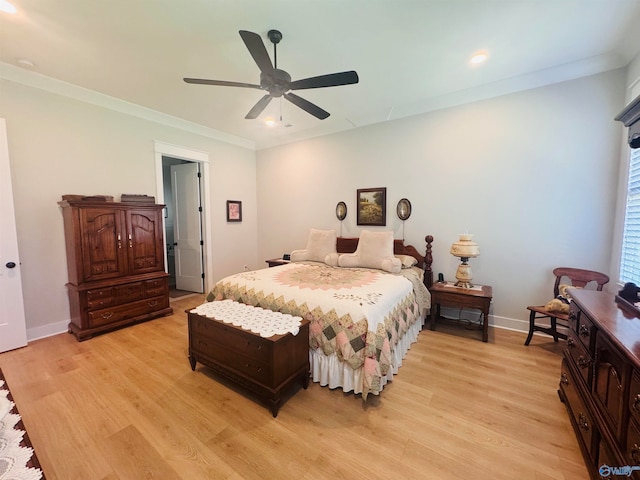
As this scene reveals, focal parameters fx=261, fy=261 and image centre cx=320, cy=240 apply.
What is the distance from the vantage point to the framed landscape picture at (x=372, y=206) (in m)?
4.09

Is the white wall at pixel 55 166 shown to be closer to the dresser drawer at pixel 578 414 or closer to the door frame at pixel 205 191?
the door frame at pixel 205 191

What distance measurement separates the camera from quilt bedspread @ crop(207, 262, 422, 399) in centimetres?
203

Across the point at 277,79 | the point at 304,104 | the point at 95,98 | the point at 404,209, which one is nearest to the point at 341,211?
the point at 404,209

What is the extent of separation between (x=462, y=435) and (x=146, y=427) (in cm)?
212

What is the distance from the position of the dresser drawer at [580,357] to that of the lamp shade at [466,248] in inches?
51.6

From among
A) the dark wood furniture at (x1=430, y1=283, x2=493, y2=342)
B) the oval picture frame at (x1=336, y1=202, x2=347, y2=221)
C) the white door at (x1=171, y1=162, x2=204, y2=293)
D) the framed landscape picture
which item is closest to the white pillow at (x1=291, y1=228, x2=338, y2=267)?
the oval picture frame at (x1=336, y1=202, x2=347, y2=221)

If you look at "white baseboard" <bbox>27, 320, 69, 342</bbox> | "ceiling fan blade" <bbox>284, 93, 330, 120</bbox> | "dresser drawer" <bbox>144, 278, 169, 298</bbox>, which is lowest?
"white baseboard" <bbox>27, 320, 69, 342</bbox>

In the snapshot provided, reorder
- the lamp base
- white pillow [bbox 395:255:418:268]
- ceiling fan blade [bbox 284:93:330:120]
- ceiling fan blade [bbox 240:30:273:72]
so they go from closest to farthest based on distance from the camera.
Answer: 1. ceiling fan blade [bbox 240:30:273:72]
2. ceiling fan blade [bbox 284:93:330:120]
3. the lamp base
4. white pillow [bbox 395:255:418:268]

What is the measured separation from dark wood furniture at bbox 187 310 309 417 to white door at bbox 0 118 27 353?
2112 mm

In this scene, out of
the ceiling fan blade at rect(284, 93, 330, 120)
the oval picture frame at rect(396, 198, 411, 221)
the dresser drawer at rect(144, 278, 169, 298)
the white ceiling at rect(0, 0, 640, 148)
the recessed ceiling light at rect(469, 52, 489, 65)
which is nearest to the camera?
the white ceiling at rect(0, 0, 640, 148)

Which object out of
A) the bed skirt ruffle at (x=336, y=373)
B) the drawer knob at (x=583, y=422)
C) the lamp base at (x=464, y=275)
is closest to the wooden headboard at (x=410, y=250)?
the lamp base at (x=464, y=275)

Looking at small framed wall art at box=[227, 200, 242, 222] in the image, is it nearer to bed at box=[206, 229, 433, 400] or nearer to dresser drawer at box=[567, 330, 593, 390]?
bed at box=[206, 229, 433, 400]

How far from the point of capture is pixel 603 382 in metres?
1.35

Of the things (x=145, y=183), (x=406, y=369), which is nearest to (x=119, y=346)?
(x=145, y=183)
